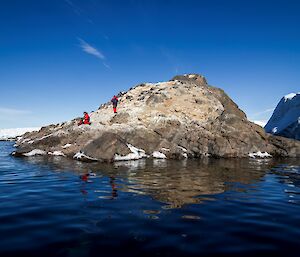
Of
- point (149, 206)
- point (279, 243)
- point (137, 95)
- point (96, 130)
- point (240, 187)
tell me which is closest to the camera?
point (279, 243)

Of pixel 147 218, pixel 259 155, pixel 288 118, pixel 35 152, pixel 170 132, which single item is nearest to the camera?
pixel 147 218

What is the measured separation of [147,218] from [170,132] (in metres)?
24.4

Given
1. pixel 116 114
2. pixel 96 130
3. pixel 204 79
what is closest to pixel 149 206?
pixel 96 130

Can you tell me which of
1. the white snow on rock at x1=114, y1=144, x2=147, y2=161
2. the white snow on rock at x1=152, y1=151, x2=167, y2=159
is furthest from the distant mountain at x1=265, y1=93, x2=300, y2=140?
the white snow on rock at x1=114, y1=144, x2=147, y2=161

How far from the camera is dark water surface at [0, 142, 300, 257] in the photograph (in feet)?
19.2

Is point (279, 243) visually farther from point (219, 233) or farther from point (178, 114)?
point (178, 114)

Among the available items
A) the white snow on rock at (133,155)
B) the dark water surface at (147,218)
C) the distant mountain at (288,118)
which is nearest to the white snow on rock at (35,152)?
the white snow on rock at (133,155)

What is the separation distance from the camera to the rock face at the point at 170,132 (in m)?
28.9

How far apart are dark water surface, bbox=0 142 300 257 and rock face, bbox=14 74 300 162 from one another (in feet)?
43.4

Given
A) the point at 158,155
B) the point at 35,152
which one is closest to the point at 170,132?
the point at 158,155

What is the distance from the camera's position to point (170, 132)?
32.1 m

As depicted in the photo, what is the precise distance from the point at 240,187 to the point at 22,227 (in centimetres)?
1019

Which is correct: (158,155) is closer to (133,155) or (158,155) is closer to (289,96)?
(133,155)

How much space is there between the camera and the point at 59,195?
35.9 feet
